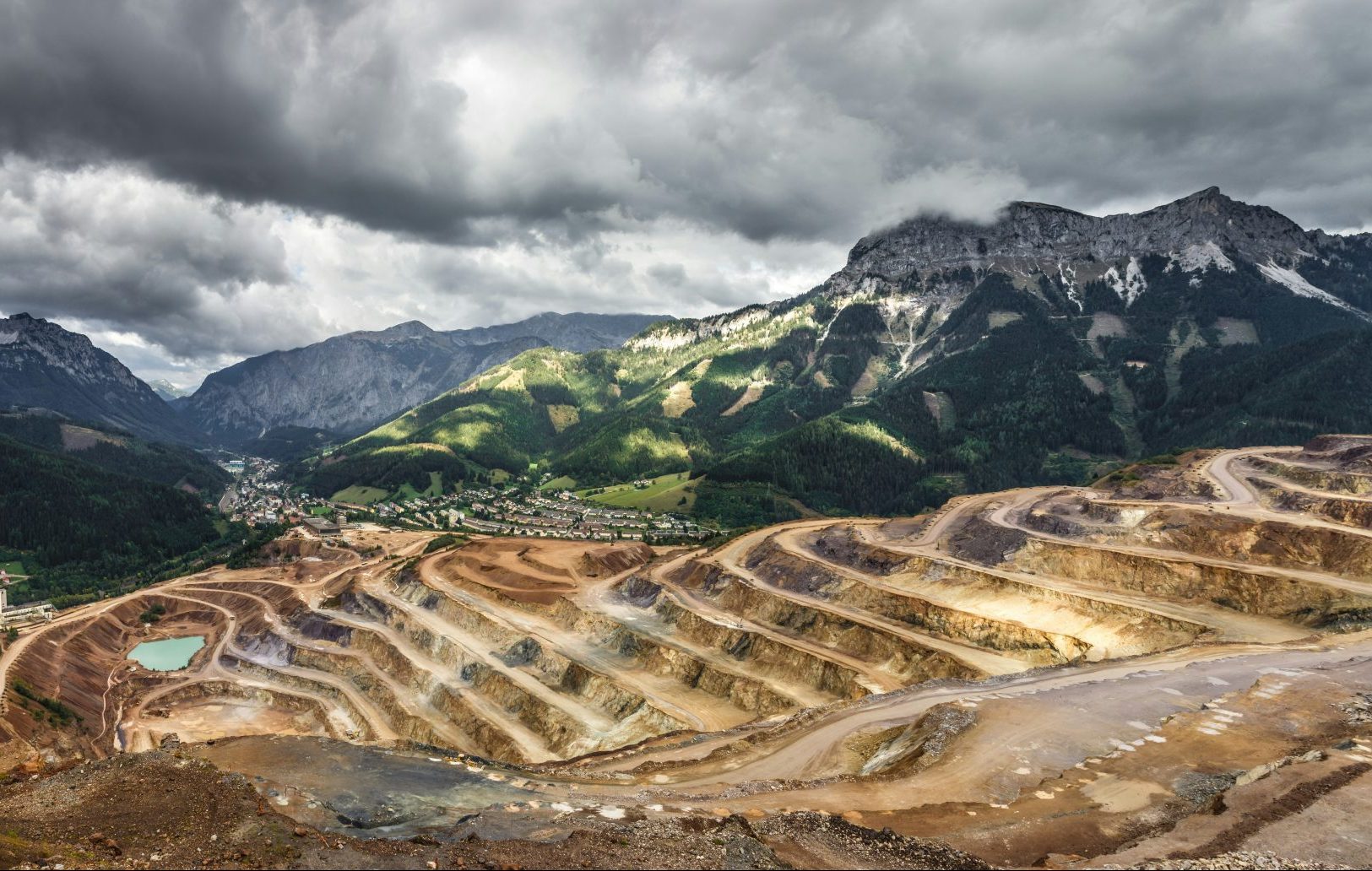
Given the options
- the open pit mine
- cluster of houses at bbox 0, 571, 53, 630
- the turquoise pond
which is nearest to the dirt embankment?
the open pit mine

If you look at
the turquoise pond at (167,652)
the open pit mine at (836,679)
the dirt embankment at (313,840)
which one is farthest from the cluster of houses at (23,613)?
the dirt embankment at (313,840)

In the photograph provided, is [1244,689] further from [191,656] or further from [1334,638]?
[191,656]

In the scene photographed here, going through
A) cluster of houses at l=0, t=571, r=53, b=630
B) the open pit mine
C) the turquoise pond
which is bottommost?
the turquoise pond

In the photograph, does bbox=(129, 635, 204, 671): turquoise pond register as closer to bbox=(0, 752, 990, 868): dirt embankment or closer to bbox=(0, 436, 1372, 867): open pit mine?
bbox=(0, 436, 1372, 867): open pit mine

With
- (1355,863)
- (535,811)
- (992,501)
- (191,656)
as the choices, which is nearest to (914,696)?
(1355,863)

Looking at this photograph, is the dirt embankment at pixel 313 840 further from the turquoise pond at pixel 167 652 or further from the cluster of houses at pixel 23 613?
the cluster of houses at pixel 23 613

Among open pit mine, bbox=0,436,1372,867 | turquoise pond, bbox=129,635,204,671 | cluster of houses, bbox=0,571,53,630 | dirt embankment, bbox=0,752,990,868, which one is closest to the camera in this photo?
dirt embankment, bbox=0,752,990,868
